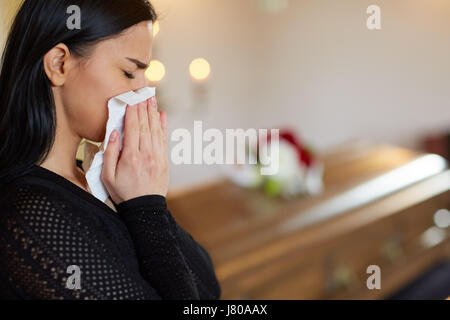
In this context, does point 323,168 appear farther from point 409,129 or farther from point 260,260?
point 409,129

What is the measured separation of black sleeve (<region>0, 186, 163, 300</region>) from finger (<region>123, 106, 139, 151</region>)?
0.13 meters

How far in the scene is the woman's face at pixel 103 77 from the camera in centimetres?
68

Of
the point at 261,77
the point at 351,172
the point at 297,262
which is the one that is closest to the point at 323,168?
the point at 351,172

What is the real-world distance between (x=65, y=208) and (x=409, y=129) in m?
3.47

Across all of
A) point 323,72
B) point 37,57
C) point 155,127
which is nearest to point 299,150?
point 155,127

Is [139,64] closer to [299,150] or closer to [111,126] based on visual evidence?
[111,126]

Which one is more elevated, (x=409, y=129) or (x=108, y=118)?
(x=108, y=118)

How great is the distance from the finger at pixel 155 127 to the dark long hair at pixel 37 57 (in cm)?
12

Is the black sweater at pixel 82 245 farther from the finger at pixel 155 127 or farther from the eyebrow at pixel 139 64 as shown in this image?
the eyebrow at pixel 139 64

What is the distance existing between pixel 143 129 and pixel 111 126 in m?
0.05

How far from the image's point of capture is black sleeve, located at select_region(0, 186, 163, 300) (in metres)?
0.60

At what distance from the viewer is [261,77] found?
3633 mm

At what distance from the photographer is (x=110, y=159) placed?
2.25 ft

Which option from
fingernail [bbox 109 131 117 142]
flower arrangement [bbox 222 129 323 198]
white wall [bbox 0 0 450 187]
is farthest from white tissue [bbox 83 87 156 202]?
white wall [bbox 0 0 450 187]
